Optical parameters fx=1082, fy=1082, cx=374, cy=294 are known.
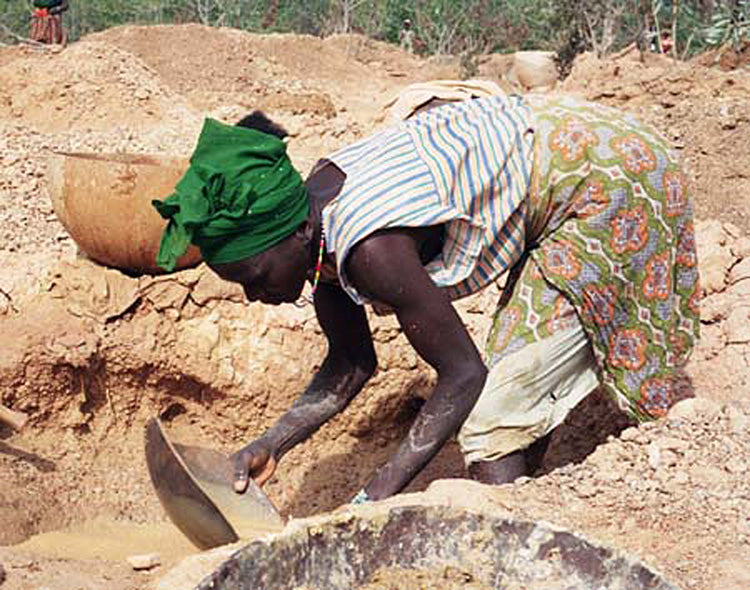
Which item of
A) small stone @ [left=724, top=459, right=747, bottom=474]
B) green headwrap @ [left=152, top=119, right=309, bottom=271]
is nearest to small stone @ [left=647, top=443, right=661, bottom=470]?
small stone @ [left=724, top=459, right=747, bottom=474]

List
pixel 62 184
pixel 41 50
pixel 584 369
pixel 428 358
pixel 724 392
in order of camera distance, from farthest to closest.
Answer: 1. pixel 41 50
2. pixel 62 184
3. pixel 724 392
4. pixel 584 369
5. pixel 428 358

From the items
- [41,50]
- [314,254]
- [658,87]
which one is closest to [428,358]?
[314,254]

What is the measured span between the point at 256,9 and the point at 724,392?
495 inches

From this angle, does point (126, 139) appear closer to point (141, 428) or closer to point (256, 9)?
point (141, 428)

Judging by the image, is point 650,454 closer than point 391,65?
Yes

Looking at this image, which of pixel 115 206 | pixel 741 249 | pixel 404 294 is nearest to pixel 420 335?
pixel 404 294

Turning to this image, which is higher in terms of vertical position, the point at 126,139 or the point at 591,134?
the point at 591,134

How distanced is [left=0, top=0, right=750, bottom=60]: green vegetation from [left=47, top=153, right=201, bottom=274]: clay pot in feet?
26.1

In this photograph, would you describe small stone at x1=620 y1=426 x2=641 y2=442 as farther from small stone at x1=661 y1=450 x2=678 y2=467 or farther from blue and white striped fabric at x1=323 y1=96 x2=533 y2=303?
blue and white striped fabric at x1=323 y1=96 x2=533 y2=303

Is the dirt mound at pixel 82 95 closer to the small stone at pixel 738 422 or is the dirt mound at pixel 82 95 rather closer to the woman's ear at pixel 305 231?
the woman's ear at pixel 305 231

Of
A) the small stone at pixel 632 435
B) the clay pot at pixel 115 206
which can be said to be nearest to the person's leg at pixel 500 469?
the small stone at pixel 632 435

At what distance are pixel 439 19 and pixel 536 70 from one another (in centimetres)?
372

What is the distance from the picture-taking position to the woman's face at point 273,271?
2445 mm

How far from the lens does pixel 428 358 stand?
2.55m
